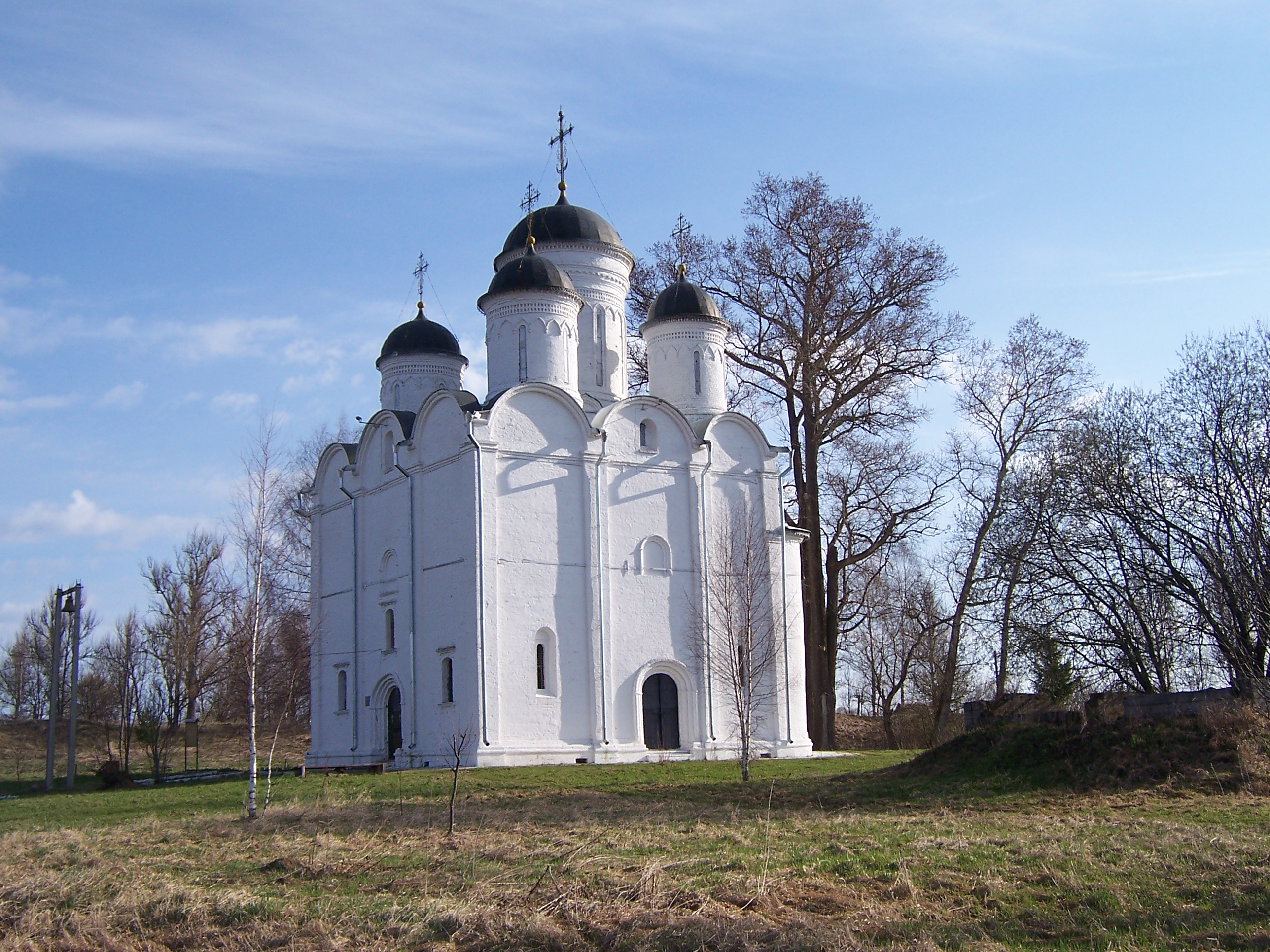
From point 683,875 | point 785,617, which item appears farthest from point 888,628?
point 683,875

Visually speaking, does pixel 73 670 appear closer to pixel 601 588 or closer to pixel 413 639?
pixel 413 639

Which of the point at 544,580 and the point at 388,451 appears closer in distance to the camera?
the point at 544,580

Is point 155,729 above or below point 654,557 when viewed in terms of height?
below

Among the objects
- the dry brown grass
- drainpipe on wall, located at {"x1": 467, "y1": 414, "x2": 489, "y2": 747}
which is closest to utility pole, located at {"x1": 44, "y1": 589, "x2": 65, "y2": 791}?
the dry brown grass

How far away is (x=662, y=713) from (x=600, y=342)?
9229 mm

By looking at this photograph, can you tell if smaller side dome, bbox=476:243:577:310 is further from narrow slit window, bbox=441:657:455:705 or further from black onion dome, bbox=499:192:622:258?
narrow slit window, bbox=441:657:455:705

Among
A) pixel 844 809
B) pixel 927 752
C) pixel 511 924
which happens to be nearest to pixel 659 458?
pixel 927 752

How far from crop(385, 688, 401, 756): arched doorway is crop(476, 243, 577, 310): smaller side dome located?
902 cm

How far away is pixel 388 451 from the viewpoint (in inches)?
1103

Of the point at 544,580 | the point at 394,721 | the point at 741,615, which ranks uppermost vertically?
the point at 544,580

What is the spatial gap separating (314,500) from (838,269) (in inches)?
576

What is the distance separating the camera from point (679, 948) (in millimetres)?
7848

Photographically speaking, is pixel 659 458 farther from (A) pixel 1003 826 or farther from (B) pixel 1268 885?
(B) pixel 1268 885

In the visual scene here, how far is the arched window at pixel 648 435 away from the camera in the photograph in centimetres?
2745
